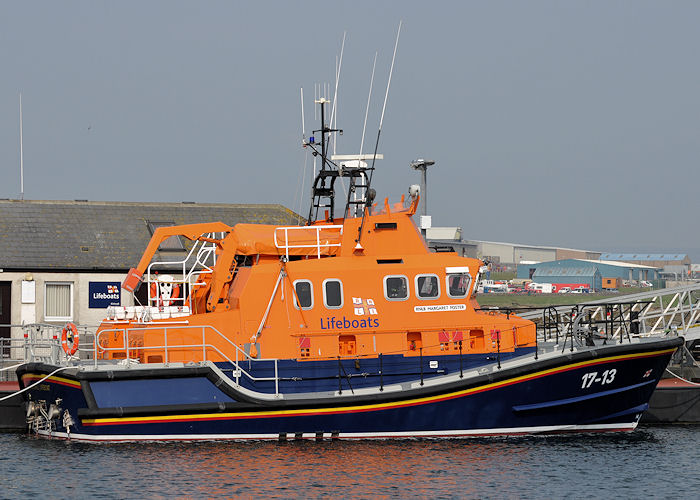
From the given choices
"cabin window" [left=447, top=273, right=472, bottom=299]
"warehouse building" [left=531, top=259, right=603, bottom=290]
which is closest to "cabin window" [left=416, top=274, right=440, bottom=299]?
"cabin window" [left=447, top=273, right=472, bottom=299]

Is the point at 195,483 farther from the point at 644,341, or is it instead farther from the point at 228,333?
the point at 644,341

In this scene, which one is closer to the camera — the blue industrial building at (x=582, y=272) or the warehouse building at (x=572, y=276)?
the warehouse building at (x=572, y=276)

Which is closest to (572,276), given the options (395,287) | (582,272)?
(582,272)

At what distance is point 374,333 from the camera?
15.8 m

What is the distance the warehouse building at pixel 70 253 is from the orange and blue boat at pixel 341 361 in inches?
268

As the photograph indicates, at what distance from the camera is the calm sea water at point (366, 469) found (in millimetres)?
12758

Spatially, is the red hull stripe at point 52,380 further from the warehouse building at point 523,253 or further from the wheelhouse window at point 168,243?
the warehouse building at point 523,253

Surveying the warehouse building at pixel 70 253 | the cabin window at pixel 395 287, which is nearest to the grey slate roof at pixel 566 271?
the warehouse building at pixel 70 253

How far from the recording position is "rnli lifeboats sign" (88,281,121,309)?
23.3 m

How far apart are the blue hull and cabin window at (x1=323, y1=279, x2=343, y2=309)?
1.41 meters

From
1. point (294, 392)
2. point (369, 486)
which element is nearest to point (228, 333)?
point (294, 392)

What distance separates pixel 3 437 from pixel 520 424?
29.9ft

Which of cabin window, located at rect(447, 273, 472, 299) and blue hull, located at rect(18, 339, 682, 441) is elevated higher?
cabin window, located at rect(447, 273, 472, 299)

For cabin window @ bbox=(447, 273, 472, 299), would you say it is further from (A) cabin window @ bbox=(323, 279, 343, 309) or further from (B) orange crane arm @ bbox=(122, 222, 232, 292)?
(B) orange crane arm @ bbox=(122, 222, 232, 292)
